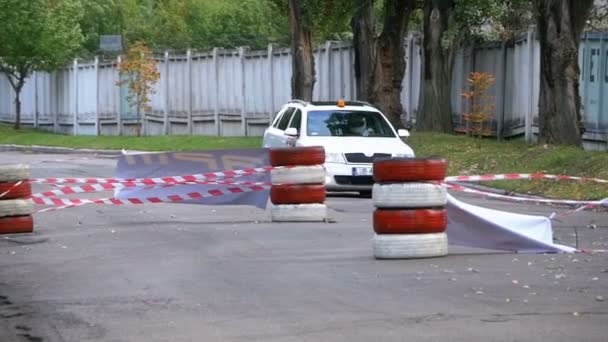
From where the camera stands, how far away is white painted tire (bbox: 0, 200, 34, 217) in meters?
15.5

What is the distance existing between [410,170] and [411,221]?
1.65ft

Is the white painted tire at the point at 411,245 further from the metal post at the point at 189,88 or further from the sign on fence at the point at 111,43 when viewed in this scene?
the sign on fence at the point at 111,43

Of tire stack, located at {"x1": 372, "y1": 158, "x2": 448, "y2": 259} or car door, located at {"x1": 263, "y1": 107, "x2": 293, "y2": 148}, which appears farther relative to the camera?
car door, located at {"x1": 263, "y1": 107, "x2": 293, "y2": 148}

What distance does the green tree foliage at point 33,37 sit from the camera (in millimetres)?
49906

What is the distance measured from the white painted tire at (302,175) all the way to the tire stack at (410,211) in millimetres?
3664

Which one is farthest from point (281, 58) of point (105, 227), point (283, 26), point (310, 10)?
point (105, 227)

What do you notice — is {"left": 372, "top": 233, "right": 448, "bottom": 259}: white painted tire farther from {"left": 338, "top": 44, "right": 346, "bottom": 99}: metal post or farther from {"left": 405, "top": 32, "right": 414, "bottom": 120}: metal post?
{"left": 338, "top": 44, "right": 346, "bottom": 99}: metal post

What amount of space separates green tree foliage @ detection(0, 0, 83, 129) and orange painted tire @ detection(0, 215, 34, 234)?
3529 centimetres

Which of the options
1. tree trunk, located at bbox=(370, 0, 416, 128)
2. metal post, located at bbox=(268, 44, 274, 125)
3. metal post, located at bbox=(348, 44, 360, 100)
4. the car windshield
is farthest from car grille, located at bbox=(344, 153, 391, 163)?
metal post, located at bbox=(268, 44, 274, 125)

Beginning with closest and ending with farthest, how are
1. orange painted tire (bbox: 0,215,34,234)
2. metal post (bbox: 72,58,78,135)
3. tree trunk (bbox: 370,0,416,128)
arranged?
1. orange painted tire (bbox: 0,215,34,234)
2. tree trunk (bbox: 370,0,416,128)
3. metal post (bbox: 72,58,78,135)

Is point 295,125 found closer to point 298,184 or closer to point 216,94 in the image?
point 298,184

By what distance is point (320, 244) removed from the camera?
1414 centimetres

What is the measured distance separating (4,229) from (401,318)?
759 centimetres

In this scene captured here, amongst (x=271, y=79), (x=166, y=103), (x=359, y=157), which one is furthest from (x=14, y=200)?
(x=166, y=103)
